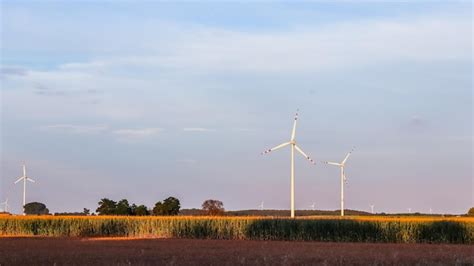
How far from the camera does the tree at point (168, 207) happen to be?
109 meters

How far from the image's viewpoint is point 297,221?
2899 inches

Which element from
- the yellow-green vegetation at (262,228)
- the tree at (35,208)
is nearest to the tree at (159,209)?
the yellow-green vegetation at (262,228)

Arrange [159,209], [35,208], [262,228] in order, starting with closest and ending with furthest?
[262,228] < [159,209] < [35,208]

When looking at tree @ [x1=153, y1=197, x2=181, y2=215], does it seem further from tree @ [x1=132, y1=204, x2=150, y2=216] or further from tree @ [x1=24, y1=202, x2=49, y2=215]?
tree @ [x1=24, y1=202, x2=49, y2=215]

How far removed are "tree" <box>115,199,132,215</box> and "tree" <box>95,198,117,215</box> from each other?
16.1 inches

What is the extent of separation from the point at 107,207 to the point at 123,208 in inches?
78.8

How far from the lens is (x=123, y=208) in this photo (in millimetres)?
110375

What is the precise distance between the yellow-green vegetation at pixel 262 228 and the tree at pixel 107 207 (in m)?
24.4

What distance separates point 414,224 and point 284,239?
1070cm

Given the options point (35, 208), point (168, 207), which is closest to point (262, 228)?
point (168, 207)

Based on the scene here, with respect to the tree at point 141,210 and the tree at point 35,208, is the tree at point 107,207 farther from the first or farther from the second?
the tree at point 35,208

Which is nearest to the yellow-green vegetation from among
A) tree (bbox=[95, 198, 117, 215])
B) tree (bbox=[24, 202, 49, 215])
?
tree (bbox=[95, 198, 117, 215])

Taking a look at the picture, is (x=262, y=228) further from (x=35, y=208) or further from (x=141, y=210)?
(x=35, y=208)

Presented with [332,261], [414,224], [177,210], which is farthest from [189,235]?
[332,261]
